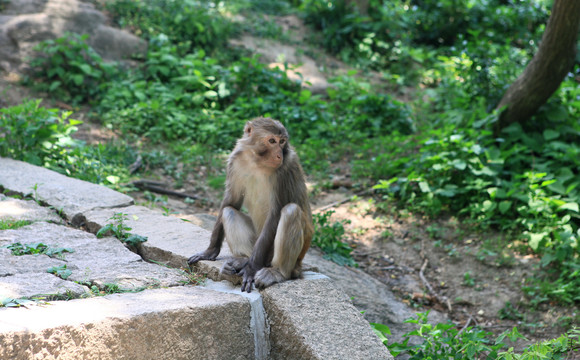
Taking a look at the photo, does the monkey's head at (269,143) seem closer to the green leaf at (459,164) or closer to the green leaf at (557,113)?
the green leaf at (459,164)

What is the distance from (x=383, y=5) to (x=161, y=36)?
6549mm

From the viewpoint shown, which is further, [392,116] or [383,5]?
[383,5]

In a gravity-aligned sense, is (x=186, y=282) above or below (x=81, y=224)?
above

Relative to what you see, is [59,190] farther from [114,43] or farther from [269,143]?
[114,43]

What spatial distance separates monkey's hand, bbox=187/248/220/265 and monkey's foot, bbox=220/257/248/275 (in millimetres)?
253

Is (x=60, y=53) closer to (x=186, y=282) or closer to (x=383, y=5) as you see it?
(x=186, y=282)

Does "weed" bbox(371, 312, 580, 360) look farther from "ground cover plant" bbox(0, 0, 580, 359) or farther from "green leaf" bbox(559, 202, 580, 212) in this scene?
"green leaf" bbox(559, 202, 580, 212)

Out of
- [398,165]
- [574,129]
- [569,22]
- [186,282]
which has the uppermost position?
[569,22]

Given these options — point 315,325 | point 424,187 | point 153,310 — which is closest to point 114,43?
point 424,187

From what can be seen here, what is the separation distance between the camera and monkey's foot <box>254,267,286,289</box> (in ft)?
13.5

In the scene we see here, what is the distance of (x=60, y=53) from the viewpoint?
1034cm

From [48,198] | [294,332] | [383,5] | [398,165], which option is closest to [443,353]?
[294,332]

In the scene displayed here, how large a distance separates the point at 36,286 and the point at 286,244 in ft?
5.55

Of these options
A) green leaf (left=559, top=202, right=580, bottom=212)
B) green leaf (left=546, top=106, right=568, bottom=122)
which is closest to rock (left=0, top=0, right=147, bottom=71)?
green leaf (left=546, top=106, right=568, bottom=122)
